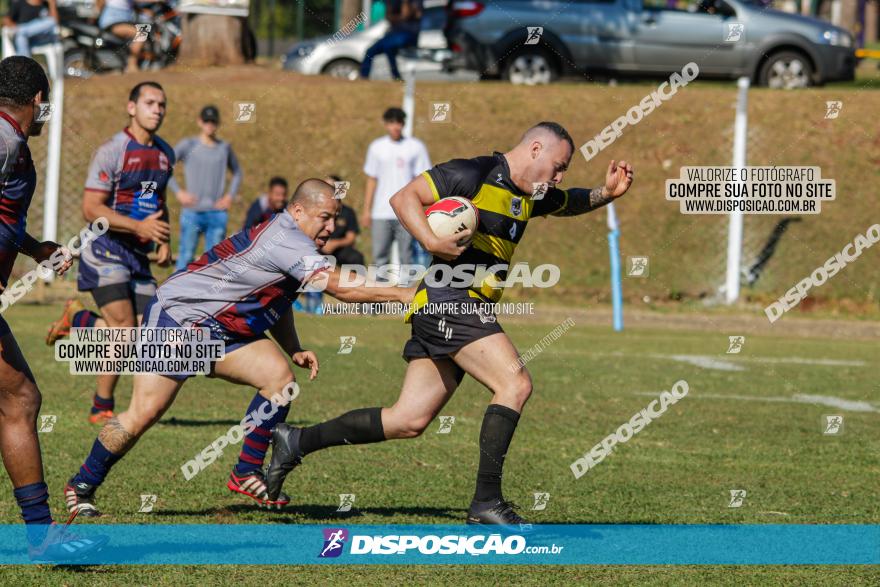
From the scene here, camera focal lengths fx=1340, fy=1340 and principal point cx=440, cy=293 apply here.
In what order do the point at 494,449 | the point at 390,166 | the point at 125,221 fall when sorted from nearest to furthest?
the point at 494,449 < the point at 125,221 < the point at 390,166

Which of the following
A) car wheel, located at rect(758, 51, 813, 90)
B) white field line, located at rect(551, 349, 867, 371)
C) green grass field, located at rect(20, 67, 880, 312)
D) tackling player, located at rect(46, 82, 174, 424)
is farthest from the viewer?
car wheel, located at rect(758, 51, 813, 90)

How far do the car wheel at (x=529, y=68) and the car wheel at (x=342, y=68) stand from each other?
10.5 ft

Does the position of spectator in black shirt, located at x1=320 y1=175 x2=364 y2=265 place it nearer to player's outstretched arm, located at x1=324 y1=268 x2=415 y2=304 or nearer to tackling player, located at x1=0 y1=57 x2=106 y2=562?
player's outstretched arm, located at x1=324 y1=268 x2=415 y2=304

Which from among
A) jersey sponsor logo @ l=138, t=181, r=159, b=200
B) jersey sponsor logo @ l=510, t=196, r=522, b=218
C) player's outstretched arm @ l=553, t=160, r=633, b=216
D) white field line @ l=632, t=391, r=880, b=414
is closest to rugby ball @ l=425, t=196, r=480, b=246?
jersey sponsor logo @ l=510, t=196, r=522, b=218

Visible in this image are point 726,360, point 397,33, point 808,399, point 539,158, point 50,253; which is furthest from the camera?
point 397,33

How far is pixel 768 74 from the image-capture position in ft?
77.4

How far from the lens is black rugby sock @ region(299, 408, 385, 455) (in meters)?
7.10

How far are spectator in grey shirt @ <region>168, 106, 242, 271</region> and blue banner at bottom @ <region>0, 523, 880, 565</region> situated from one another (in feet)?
33.8

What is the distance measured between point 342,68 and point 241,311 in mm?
18317

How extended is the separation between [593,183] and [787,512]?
13.5m

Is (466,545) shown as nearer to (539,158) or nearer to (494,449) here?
(494,449)

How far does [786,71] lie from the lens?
77.6ft

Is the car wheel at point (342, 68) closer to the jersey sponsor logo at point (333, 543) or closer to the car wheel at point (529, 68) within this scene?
the car wheel at point (529, 68)

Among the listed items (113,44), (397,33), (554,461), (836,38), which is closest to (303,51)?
(397,33)
